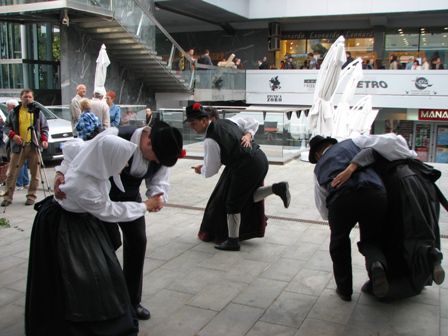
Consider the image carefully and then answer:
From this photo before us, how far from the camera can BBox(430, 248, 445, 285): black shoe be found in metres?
3.52

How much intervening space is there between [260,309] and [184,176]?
6.33 meters

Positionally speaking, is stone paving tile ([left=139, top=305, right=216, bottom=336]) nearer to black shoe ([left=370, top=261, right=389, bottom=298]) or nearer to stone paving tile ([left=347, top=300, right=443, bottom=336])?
stone paving tile ([left=347, top=300, right=443, bottom=336])

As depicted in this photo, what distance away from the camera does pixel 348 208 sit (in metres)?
3.73

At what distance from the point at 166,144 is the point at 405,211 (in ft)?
6.04

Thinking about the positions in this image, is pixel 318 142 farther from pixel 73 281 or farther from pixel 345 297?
pixel 73 281

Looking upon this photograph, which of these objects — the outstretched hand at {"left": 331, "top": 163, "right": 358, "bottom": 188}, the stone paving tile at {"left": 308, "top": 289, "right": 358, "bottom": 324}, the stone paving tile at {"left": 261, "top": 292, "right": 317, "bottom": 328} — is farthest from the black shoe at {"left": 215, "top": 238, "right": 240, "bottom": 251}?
the outstretched hand at {"left": 331, "top": 163, "right": 358, "bottom": 188}

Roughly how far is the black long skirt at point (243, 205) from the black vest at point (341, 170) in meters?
1.26

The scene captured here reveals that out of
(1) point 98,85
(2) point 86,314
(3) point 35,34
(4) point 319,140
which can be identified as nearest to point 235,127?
(4) point 319,140

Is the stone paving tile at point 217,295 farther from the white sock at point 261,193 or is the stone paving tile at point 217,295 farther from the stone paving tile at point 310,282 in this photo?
the white sock at point 261,193

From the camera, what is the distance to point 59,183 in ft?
10.1

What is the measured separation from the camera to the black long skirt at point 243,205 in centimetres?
517

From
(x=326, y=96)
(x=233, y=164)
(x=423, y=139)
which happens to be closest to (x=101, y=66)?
(x=326, y=96)

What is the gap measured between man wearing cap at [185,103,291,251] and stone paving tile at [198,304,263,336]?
55.8 inches

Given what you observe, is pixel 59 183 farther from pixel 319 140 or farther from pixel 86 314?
pixel 319 140
